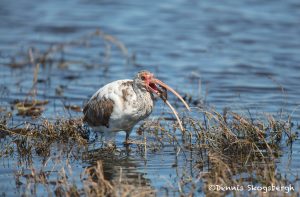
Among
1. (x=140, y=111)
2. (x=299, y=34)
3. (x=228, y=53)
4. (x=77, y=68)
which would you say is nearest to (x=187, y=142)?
(x=140, y=111)

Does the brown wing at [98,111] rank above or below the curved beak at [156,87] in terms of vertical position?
below

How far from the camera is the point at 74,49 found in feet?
55.2

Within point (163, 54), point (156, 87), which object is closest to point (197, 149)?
point (156, 87)

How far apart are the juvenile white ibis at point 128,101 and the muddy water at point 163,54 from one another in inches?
19.7

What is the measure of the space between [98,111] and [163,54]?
743 cm

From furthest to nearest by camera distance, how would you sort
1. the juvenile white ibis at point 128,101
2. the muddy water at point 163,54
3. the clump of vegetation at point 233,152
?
the muddy water at point 163,54 < the juvenile white ibis at point 128,101 < the clump of vegetation at point 233,152

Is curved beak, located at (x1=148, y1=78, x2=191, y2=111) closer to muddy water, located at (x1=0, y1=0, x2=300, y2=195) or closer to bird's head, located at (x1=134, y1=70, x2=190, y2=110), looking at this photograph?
bird's head, located at (x1=134, y1=70, x2=190, y2=110)

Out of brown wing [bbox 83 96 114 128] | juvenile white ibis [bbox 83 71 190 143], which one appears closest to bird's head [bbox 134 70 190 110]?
juvenile white ibis [bbox 83 71 190 143]

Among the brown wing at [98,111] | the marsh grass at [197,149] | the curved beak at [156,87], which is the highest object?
the curved beak at [156,87]

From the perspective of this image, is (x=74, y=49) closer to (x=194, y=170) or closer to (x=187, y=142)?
(x=187, y=142)

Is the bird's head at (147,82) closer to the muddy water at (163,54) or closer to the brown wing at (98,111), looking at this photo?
the brown wing at (98,111)

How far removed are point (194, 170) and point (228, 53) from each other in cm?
846

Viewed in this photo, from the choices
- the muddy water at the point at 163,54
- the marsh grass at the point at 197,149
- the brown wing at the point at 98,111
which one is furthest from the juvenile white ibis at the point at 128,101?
the muddy water at the point at 163,54

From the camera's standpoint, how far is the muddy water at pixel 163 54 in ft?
38.1
